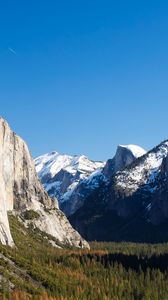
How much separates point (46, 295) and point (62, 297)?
27.7 ft

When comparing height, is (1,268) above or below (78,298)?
above

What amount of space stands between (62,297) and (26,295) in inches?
701

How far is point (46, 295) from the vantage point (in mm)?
180750

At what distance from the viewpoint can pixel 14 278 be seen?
188 meters

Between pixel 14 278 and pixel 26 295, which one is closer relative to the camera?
pixel 26 295

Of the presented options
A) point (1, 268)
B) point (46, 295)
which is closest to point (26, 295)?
point (46, 295)

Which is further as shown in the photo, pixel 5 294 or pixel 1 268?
pixel 1 268

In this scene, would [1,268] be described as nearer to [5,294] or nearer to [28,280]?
[28,280]

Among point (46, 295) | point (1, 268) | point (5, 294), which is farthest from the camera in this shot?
point (1, 268)

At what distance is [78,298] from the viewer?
198250mm

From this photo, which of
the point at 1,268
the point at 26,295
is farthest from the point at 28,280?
the point at 26,295

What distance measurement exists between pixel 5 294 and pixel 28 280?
33.5m

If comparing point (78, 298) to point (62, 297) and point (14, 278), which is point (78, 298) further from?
point (14, 278)

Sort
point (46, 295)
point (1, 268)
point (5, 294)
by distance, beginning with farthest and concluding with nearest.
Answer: point (1, 268) → point (46, 295) → point (5, 294)
